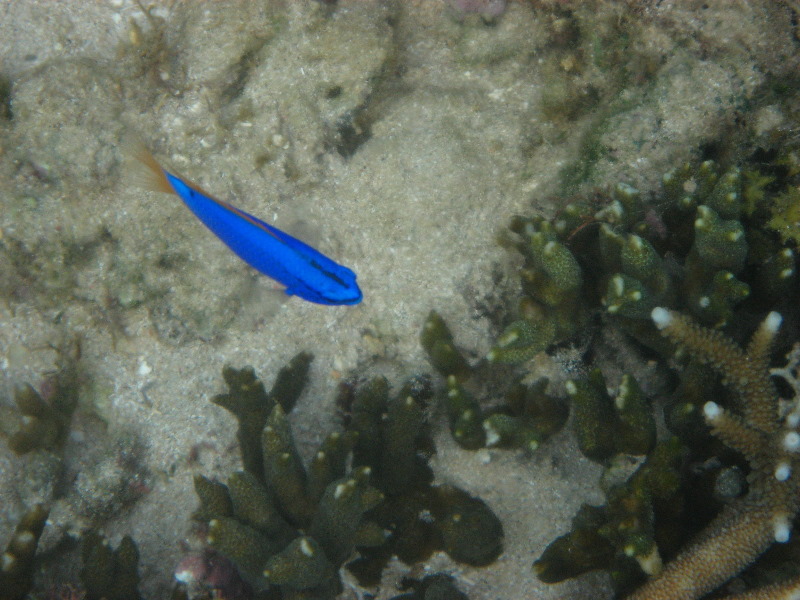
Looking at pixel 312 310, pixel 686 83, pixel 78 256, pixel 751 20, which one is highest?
pixel 751 20

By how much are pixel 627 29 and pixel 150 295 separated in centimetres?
489

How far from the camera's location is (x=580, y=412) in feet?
10.6

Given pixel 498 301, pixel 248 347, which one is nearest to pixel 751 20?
pixel 498 301

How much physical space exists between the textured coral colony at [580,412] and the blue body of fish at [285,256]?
143cm

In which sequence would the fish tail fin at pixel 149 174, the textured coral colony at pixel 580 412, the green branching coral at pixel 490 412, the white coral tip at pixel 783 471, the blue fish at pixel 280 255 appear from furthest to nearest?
the green branching coral at pixel 490 412 < the fish tail fin at pixel 149 174 < the textured coral colony at pixel 580 412 < the white coral tip at pixel 783 471 < the blue fish at pixel 280 255

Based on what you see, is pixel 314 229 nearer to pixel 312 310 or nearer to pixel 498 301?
pixel 312 310

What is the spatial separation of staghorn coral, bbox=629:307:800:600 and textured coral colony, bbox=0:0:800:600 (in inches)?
0.4

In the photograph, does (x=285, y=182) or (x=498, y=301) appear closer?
(x=498, y=301)

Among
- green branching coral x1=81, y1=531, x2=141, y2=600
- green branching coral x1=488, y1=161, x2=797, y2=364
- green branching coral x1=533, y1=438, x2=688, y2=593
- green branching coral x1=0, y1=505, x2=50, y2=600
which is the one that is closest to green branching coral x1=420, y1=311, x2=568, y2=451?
green branching coral x1=488, y1=161, x2=797, y2=364

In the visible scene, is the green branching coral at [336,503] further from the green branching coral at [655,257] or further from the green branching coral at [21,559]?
the green branching coral at [21,559]

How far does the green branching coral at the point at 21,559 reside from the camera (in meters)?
3.91

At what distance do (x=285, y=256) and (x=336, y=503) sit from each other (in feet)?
6.03

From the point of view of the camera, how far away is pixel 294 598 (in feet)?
11.3

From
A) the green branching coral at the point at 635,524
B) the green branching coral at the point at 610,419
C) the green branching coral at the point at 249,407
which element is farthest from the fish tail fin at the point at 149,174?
the green branching coral at the point at 635,524
